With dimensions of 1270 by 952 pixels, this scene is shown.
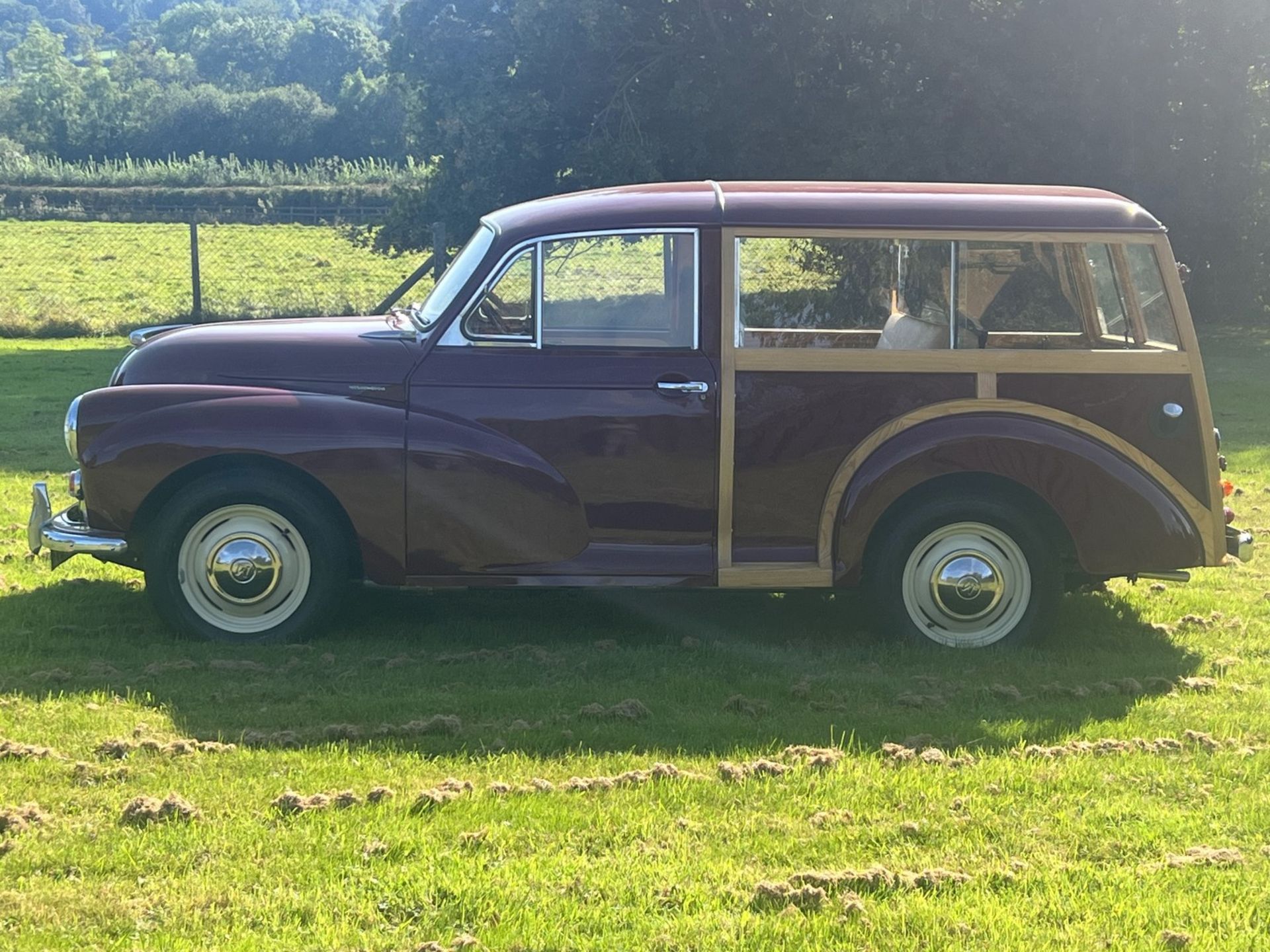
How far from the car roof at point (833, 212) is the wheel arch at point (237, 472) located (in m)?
1.42

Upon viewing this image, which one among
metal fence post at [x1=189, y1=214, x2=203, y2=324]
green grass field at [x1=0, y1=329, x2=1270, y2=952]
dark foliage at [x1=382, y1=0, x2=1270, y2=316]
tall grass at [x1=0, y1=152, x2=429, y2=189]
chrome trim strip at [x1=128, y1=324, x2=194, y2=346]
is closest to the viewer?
green grass field at [x1=0, y1=329, x2=1270, y2=952]

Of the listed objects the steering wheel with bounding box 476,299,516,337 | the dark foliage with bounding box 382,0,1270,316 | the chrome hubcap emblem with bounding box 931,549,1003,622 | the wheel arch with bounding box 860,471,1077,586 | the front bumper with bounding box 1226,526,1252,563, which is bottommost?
the chrome hubcap emblem with bounding box 931,549,1003,622

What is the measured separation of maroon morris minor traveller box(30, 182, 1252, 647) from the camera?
5848 millimetres

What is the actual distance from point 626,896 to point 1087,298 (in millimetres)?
3779

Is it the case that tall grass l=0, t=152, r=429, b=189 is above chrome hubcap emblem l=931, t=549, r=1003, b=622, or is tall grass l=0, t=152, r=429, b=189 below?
above

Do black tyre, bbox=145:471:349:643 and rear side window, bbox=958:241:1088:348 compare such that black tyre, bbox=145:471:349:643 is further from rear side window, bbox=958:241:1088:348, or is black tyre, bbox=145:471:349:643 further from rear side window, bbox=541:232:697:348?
rear side window, bbox=958:241:1088:348

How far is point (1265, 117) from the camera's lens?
62.4 ft

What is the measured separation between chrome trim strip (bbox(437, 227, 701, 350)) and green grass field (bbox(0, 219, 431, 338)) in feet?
41.0

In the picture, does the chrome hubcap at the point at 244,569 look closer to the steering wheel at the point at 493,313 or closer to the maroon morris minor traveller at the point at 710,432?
the maroon morris minor traveller at the point at 710,432

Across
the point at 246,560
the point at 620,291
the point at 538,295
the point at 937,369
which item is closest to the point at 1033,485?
the point at 937,369

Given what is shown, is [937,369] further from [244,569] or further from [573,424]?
[244,569]

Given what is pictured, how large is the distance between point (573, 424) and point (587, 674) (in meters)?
1.09

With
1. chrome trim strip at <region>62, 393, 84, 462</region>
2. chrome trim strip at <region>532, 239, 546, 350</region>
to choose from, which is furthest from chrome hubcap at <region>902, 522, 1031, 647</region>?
chrome trim strip at <region>62, 393, 84, 462</region>

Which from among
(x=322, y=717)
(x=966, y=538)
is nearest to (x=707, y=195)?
(x=966, y=538)
